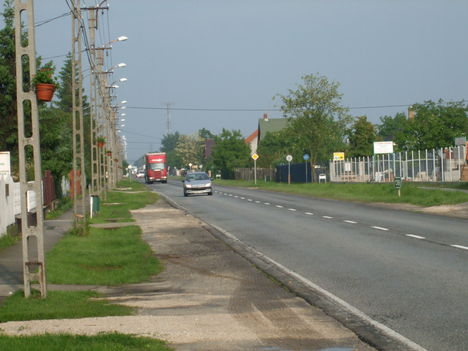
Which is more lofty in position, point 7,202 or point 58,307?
point 7,202

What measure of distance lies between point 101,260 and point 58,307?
622cm

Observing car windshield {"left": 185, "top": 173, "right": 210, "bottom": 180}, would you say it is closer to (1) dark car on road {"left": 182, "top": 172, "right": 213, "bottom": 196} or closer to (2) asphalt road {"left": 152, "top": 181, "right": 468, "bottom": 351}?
(1) dark car on road {"left": 182, "top": 172, "right": 213, "bottom": 196}

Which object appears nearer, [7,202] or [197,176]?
[7,202]

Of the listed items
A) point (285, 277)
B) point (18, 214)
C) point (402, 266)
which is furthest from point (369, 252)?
point (18, 214)

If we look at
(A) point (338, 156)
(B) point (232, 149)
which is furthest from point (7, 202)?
(B) point (232, 149)

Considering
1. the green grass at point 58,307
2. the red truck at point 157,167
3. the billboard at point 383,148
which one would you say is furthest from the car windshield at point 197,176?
the red truck at point 157,167

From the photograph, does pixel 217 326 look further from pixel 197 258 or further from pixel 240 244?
pixel 240 244

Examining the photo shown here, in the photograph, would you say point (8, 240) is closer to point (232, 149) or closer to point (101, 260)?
point (101, 260)

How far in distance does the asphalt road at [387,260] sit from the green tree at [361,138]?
72596 millimetres

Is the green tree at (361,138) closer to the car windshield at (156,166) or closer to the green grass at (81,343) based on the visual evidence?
the car windshield at (156,166)

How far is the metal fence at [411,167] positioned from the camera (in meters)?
52.3

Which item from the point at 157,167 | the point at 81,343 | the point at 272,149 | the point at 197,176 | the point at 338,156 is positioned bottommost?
the point at 81,343

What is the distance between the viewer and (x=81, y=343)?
7.20 metres

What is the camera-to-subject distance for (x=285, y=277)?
493 inches
